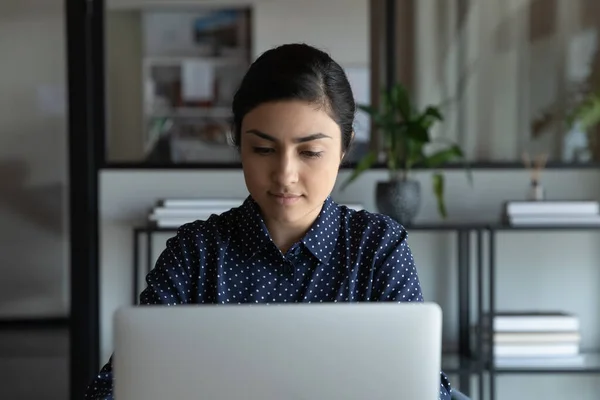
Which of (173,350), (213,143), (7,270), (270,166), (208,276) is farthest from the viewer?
(7,270)

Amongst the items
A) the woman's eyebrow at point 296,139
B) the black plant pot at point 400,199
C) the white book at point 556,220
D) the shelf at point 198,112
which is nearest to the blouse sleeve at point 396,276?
the woman's eyebrow at point 296,139

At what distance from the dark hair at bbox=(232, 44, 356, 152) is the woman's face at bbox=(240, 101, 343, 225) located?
0.02 meters

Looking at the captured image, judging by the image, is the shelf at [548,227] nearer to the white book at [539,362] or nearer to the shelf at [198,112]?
the white book at [539,362]

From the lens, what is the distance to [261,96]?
1.68 meters

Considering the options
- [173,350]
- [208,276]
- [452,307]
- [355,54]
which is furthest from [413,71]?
[173,350]

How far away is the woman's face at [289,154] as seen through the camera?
5.39ft

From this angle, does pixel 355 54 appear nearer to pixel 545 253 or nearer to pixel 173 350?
pixel 545 253

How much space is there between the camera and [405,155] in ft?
12.0

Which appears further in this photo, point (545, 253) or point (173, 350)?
point (545, 253)

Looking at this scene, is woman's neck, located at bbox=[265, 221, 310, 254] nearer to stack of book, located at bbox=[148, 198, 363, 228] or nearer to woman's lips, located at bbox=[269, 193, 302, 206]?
woman's lips, located at bbox=[269, 193, 302, 206]

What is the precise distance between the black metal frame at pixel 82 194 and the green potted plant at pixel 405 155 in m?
1.02

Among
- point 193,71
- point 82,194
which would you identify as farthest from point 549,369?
point 193,71

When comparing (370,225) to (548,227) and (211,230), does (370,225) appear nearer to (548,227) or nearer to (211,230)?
(211,230)

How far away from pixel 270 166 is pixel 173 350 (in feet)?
2.09
